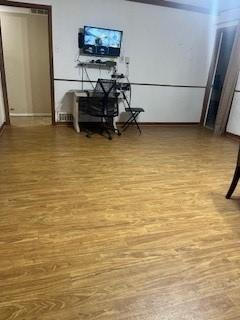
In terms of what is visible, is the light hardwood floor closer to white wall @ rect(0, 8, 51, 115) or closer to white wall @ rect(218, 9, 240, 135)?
white wall @ rect(218, 9, 240, 135)

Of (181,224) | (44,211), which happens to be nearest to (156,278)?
(181,224)

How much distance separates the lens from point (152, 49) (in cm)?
507

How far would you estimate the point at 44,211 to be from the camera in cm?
219

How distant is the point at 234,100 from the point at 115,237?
4246 mm

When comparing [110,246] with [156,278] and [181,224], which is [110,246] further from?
[181,224]

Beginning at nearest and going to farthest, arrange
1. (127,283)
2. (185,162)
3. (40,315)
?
(40,315) → (127,283) → (185,162)

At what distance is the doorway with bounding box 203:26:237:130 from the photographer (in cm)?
511

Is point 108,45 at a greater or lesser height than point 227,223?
greater

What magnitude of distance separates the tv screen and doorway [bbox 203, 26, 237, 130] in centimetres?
223

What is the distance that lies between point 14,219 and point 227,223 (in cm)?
185

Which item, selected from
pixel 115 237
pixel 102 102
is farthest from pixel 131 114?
pixel 115 237

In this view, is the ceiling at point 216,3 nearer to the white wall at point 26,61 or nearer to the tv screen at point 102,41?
the tv screen at point 102,41

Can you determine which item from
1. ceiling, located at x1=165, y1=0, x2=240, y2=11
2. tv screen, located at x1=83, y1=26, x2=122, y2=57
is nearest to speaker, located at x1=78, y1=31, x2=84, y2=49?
tv screen, located at x1=83, y1=26, x2=122, y2=57

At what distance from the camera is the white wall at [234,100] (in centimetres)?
481
